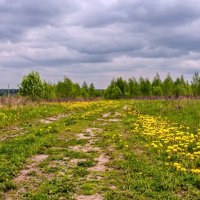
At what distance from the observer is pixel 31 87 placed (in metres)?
51.3

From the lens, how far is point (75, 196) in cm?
872

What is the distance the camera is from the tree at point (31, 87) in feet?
169

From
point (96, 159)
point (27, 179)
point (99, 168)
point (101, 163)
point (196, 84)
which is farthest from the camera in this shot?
point (196, 84)

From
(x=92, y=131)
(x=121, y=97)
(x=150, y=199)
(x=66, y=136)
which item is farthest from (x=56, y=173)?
(x=121, y=97)

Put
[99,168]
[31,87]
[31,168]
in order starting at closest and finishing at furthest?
[99,168], [31,168], [31,87]

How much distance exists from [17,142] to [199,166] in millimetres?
7986

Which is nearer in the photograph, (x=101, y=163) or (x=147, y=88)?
(x=101, y=163)

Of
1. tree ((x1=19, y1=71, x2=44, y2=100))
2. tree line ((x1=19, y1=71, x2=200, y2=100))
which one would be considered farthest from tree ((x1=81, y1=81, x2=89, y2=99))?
tree ((x1=19, y1=71, x2=44, y2=100))

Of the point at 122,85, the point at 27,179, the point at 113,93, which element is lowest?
the point at 27,179

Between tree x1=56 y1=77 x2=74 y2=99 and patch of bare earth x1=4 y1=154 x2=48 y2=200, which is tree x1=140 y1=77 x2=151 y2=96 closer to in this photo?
tree x1=56 y1=77 x2=74 y2=99

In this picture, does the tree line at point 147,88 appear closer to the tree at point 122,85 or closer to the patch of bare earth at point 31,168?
the tree at point 122,85

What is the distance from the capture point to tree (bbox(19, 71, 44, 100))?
169 feet

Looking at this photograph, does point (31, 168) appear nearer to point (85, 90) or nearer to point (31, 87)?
point (31, 87)

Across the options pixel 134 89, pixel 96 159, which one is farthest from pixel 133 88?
pixel 96 159
